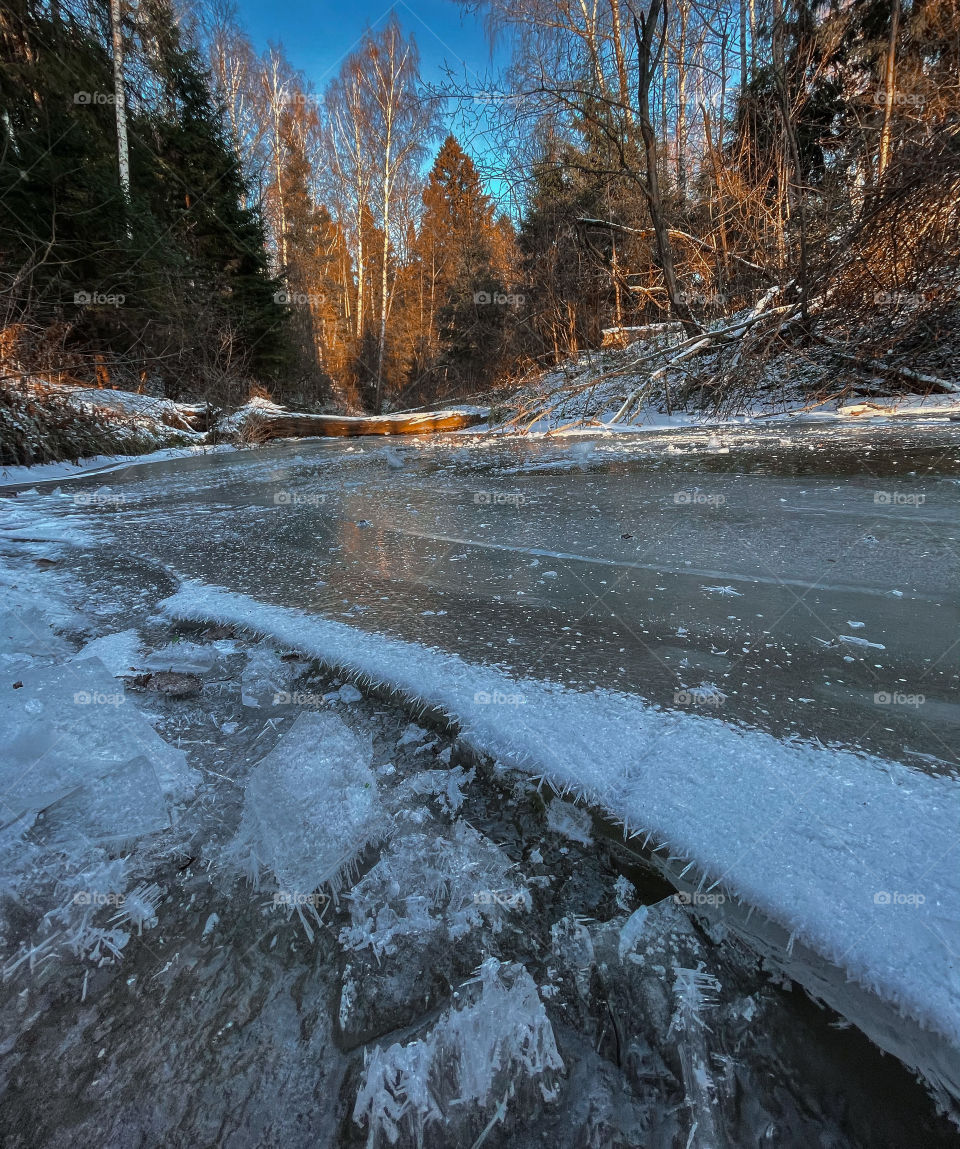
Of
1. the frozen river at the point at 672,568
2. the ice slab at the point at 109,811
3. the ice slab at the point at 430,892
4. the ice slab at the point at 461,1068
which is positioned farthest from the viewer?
the frozen river at the point at 672,568

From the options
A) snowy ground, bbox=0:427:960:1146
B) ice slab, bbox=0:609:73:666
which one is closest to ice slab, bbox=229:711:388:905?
snowy ground, bbox=0:427:960:1146

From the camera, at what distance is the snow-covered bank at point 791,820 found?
0.45 metres

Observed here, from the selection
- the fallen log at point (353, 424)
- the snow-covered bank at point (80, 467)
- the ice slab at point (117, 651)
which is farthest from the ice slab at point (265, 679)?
the fallen log at point (353, 424)

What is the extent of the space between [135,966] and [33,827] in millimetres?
277

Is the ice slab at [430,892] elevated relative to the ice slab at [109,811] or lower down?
lower down

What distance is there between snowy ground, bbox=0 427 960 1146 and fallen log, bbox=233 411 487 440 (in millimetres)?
7880

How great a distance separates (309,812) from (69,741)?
1.46 feet

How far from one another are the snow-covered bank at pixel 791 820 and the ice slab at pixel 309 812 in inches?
6.8

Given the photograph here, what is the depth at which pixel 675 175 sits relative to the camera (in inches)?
295

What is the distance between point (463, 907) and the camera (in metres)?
0.58

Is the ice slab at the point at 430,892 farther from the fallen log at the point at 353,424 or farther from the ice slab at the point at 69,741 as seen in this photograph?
the fallen log at the point at 353,424

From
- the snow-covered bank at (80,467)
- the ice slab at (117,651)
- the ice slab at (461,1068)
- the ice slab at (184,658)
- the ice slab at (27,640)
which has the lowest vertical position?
the ice slab at (461,1068)

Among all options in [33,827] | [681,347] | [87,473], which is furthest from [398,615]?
[87,473]

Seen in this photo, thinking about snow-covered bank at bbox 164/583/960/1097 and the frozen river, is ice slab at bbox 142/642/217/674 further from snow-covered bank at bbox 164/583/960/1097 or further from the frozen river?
snow-covered bank at bbox 164/583/960/1097
